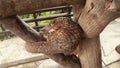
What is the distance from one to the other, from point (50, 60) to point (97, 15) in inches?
61.5

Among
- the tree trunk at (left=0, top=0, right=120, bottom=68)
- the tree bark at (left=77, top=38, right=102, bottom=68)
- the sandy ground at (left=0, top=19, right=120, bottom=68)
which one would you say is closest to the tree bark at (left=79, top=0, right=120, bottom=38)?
the tree trunk at (left=0, top=0, right=120, bottom=68)

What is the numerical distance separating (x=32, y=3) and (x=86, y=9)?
286mm

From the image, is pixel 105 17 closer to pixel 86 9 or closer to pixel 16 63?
pixel 86 9

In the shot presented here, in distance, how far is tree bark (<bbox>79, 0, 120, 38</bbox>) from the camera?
879mm

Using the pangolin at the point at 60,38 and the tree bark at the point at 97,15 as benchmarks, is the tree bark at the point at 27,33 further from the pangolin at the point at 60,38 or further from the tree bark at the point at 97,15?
the tree bark at the point at 97,15

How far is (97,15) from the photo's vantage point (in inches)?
40.3

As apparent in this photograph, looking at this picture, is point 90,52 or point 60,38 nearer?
point 60,38

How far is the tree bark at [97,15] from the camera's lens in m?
0.88

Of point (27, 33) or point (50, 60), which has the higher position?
point (27, 33)

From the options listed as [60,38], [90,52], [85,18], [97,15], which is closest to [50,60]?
[90,52]

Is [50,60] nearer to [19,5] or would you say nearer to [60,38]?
[60,38]

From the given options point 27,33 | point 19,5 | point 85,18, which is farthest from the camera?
point 27,33

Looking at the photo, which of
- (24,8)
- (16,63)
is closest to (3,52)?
(16,63)

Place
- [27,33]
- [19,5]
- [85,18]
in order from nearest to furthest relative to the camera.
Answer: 1. [19,5]
2. [85,18]
3. [27,33]
